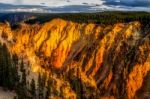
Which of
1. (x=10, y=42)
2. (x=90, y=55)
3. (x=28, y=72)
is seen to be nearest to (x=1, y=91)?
(x=28, y=72)

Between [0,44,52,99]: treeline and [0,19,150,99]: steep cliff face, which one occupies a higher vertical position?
[0,44,52,99]: treeline

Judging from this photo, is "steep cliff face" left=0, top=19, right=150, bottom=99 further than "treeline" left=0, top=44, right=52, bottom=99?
Yes

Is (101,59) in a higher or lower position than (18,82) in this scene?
lower

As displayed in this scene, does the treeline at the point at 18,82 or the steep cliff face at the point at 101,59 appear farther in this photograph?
the steep cliff face at the point at 101,59

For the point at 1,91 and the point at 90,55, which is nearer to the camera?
the point at 1,91

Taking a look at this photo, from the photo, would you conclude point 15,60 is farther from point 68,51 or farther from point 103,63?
point 68,51

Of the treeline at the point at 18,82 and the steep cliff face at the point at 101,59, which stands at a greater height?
the treeline at the point at 18,82

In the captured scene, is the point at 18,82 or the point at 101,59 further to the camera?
the point at 101,59

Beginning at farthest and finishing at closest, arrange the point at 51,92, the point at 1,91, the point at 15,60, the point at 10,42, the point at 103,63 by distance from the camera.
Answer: the point at 103,63
the point at 10,42
the point at 15,60
the point at 51,92
the point at 1,91
